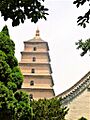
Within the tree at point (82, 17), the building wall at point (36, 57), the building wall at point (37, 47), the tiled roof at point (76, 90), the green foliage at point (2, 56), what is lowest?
the tree at point (82, 17)

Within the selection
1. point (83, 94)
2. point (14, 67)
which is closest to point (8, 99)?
point (14, 67)

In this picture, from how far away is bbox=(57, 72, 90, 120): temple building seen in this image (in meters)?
32.3

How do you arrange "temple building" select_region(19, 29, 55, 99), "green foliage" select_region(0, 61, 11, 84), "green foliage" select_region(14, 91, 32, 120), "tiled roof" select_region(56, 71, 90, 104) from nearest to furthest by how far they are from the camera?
"green foliage" select_region(14, 91, 32, 120), "green foliage" select_region(0, 61, 11, 84), "tiled roof" select_region(56, 71, 90, 104), "temple building" select_region(19, 29, 55, 99)

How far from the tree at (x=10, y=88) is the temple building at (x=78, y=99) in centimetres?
1298

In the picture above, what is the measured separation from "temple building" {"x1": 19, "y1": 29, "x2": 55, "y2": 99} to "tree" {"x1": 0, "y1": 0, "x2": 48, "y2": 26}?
105 ft

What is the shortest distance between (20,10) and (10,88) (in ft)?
39.5

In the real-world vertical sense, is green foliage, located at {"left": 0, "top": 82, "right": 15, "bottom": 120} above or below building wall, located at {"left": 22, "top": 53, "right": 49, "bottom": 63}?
below

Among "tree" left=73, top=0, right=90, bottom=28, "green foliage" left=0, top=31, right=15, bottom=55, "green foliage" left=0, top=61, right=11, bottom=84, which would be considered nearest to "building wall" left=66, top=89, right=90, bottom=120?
"green foliage" left=0, top=31, right=15, bottom=55

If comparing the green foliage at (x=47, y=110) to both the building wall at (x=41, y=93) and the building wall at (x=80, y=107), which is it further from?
the building wall at (x=41, y=93)

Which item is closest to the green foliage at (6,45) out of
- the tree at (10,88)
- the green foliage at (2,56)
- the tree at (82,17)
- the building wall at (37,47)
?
the tree at (10,88)

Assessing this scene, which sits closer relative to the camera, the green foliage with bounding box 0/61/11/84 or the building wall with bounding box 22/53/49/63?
the green foliage with bounding box 0/61/11/84

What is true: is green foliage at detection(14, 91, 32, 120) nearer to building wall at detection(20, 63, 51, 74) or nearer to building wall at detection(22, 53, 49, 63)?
building wall at detection(20, 63, 51, 74)

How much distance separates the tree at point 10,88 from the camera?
60.4 feet

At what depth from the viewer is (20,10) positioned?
283 inches
